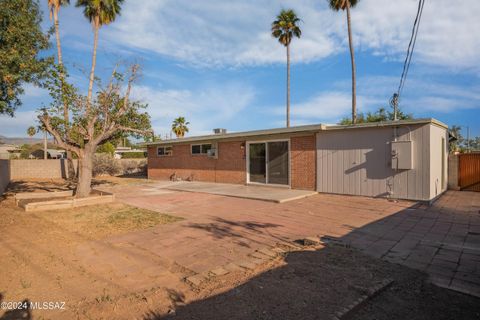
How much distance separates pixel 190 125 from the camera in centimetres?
3400

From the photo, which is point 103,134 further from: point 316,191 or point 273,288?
point 273,288

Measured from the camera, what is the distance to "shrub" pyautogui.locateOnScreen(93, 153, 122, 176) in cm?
2259

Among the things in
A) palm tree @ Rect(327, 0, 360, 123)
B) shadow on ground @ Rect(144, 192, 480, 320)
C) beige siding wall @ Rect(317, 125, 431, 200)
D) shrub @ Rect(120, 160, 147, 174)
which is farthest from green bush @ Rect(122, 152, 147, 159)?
shadow on ground @ Rect(144, 192, 480, 320)

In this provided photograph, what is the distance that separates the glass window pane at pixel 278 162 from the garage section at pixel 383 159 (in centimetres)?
164

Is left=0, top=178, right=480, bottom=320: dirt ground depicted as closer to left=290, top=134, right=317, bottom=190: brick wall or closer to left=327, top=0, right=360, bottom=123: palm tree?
left=290, top=134, right=317, bottom=190: brick wall

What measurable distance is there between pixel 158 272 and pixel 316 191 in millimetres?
8234

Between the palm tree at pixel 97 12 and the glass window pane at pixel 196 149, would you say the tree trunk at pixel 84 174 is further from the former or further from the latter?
the palm tree at pixel 97 12

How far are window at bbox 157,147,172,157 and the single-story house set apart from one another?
3966 millimetres

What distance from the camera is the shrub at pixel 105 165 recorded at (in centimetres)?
2259

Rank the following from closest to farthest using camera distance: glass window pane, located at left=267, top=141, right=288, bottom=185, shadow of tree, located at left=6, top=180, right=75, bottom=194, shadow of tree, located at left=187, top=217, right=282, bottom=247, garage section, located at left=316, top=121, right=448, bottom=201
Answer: shadow of tree, located at left=187, top=217, right=282, bottom=247, garage section, located at left=316, top=121, right=448, bottom=201, glass window pane, located at left=267, top=141, right=288, bottom=185, shadow of tree, located at left=6, top=180, right=75, bottom=194

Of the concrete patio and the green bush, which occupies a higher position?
the green bush

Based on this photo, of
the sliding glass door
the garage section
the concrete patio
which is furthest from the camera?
A: the sliding glass door

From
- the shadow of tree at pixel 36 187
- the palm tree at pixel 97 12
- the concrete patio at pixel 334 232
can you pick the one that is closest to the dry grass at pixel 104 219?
the concrete patio at pixel 334 232

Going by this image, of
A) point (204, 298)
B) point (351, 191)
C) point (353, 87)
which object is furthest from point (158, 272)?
point (353, 87)
